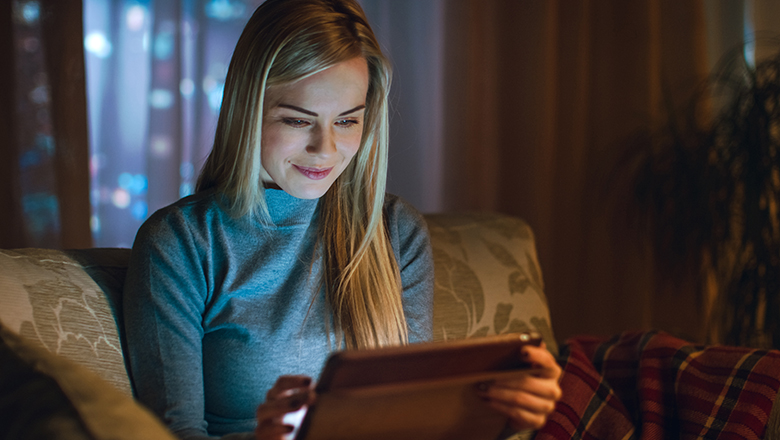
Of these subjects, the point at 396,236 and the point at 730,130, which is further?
the point at 730,130

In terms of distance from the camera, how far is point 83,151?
2033 mm

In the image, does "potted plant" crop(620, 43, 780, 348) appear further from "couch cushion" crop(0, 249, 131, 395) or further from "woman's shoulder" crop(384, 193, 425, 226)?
"couch cushion" crop(0, 249, 131, 395)

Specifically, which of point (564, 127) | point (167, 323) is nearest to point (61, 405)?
point (167, 323)

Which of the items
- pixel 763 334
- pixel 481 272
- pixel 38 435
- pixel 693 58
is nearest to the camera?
pixel 38 435

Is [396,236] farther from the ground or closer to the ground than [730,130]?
closer to the ground

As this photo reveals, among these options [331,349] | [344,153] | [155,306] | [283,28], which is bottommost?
[331,349]

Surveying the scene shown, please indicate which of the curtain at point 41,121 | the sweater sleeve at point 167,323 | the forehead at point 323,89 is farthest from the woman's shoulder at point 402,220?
the curtain at point 41,121

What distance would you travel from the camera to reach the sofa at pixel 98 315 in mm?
518

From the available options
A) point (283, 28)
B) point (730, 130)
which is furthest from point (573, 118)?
point (283, 28)

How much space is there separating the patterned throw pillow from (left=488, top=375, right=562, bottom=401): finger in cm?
55

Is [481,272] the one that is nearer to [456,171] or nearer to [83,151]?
[456,171]

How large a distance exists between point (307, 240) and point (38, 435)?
658 millimetres

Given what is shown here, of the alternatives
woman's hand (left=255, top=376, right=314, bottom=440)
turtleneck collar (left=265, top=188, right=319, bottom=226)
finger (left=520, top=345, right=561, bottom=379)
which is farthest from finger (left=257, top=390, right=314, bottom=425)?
turtleneck collar (left=265, top=188, right=319, bottom=226)

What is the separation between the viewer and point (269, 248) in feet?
3.47
